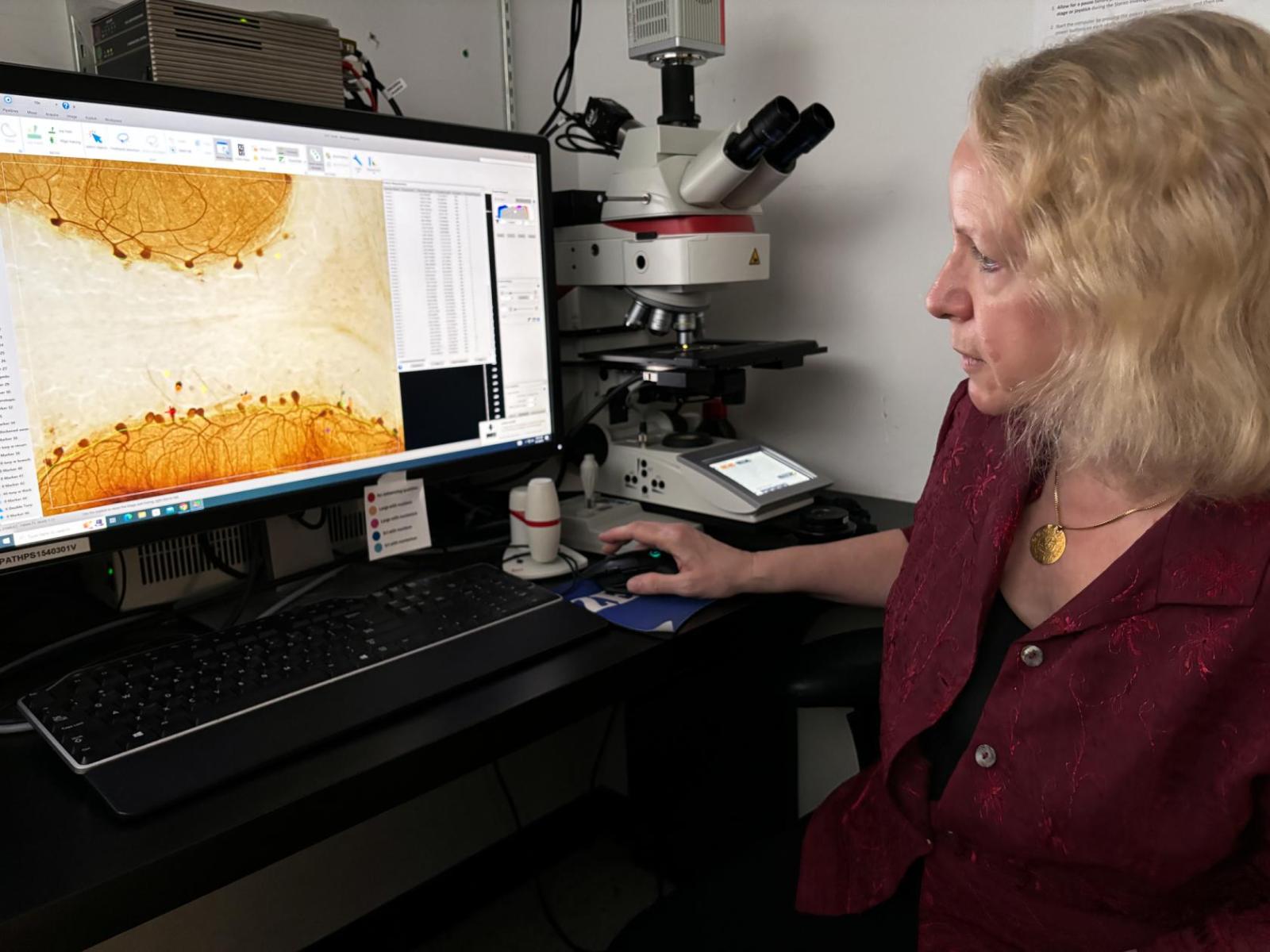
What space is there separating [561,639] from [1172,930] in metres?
0.57

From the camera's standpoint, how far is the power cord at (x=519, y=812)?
5.42ft

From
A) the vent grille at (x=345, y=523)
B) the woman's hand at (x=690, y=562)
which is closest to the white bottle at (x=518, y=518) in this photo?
the woman's hand at (x=690, y=562)

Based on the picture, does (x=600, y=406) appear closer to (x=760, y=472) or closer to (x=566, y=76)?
(x=760, y=472)

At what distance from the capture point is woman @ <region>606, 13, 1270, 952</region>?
696mm

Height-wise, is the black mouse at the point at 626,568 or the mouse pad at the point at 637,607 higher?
the black mouse at the point at 626,568

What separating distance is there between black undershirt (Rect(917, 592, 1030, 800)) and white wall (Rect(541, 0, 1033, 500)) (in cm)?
67

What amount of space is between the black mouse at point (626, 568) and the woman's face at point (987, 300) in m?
0.42

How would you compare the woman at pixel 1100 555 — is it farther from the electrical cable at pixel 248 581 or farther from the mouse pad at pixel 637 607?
the electrical cable at pixel 248 581

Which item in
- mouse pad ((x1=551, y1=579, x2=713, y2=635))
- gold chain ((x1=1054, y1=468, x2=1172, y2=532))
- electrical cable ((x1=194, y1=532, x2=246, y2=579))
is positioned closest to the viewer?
gold chain ((x1=1054, y1=468, x2=1172, y2=532))

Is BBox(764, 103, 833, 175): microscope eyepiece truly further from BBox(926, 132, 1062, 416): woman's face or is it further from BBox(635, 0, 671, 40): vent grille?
BBox(926, 132, 1062, 416): woman's face

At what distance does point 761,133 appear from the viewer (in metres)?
1.24

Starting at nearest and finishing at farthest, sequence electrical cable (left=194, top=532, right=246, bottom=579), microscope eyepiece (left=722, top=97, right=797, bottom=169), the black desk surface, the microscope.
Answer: the black desk surface < electrical cable (left=194, top=532, right=246, bottom=579) < microscope eyepiece (left=722, top=97, right=797, bottom=169) < the microscope

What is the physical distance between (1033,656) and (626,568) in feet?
1.53

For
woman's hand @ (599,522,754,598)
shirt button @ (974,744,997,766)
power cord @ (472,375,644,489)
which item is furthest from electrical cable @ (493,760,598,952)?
shirt button @ (974,744,997,766)
